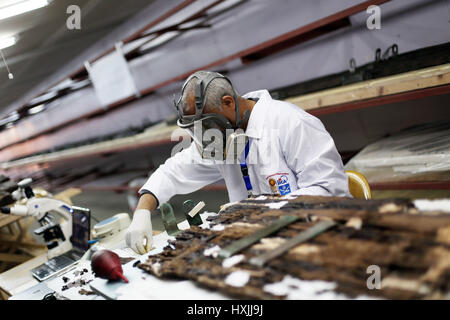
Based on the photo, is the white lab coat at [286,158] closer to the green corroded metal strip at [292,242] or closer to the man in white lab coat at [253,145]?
the man in white lab coat at [253,145]

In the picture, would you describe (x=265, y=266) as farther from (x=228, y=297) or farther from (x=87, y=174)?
(x=87, y=174)

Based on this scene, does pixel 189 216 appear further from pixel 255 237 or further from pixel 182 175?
pixel 255 237

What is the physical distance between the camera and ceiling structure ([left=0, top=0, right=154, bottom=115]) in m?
2.43

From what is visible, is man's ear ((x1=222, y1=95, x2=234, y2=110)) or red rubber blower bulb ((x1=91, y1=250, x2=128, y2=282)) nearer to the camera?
red rubber blower bulb ((x1=91, y1=250, x2=128, y2=282))

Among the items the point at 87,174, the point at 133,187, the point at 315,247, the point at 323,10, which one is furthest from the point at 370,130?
the point at 87,174

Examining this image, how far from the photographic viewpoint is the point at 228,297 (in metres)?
0.70

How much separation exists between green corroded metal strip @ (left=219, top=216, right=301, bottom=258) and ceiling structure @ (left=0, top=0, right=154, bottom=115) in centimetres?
163

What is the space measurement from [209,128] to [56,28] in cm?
308

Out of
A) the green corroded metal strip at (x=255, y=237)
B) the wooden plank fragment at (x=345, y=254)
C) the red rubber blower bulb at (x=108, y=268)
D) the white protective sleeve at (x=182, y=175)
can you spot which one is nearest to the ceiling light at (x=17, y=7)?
the white protective sleeve at (x=182, y=175)

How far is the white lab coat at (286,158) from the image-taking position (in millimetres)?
1438

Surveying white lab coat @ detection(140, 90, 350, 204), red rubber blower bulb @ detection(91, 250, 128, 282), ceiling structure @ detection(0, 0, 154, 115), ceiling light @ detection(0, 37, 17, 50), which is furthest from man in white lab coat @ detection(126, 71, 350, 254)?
ceiling light @ detection(0, 37, 17, 50)

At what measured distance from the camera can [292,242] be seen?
70 cm

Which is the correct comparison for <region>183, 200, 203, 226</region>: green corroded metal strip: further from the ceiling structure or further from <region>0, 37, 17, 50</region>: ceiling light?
<region>0, 37, 17, 50</region>: ceiling light
